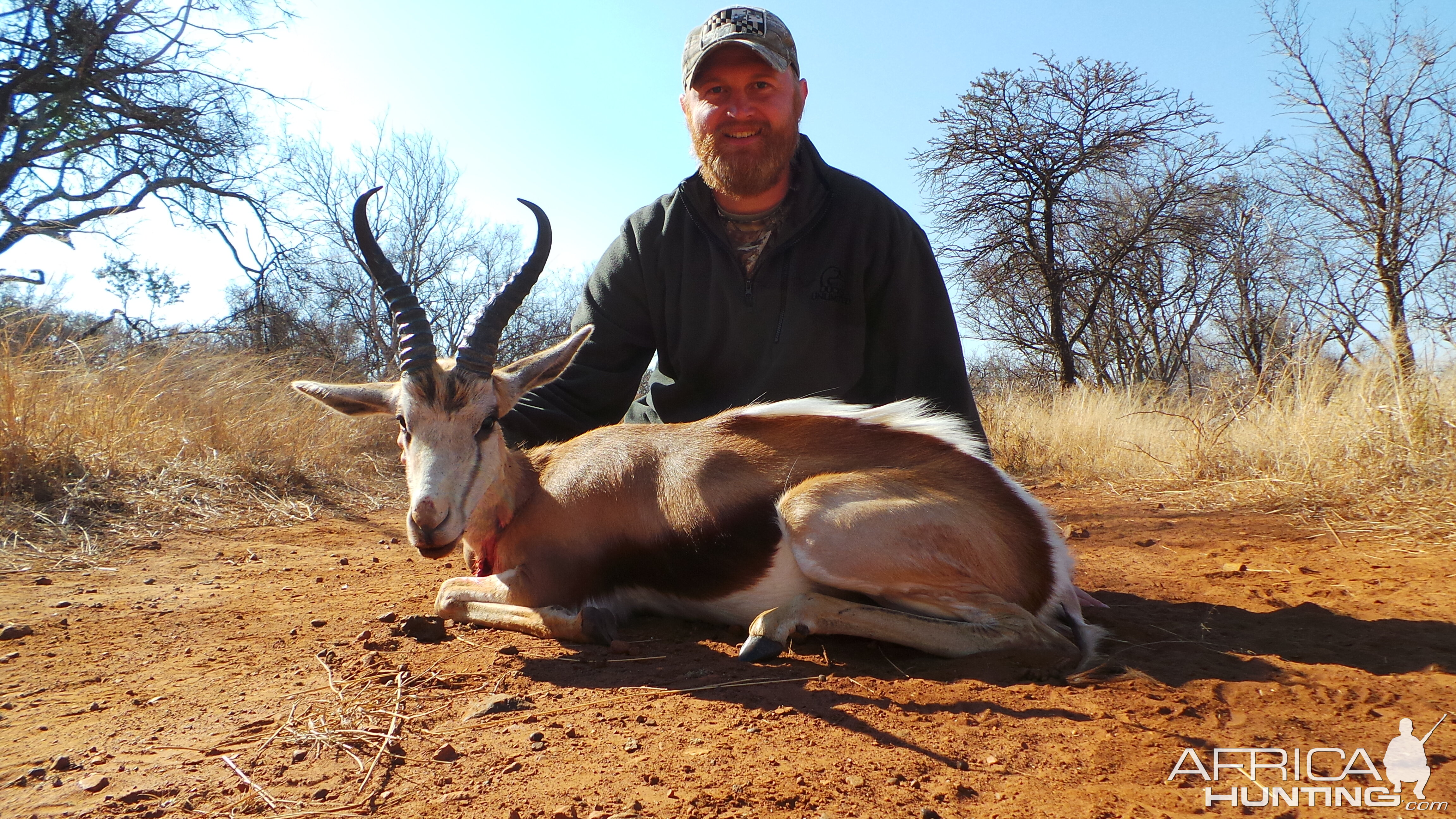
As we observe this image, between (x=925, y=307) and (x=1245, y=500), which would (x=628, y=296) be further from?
(x=1245, y=500)

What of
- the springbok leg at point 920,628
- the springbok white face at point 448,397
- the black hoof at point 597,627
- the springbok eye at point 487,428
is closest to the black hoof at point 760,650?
the springbok leg at point 920,628

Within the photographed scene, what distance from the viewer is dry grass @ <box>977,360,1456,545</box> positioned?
5.73 metres

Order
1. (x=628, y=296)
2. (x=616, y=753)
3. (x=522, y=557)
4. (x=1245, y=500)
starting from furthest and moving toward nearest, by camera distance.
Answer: (x=1245, y=500) → (x=628, y=296) → (x=522, y=557) → (x=616, y=753)

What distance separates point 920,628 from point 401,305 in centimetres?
312

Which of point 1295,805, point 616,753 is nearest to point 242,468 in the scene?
point 616,753

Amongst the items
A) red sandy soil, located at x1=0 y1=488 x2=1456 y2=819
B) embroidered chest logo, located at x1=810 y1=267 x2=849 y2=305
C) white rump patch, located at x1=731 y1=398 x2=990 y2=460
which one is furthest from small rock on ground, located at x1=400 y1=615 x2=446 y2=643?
embroidered chest logo, located at x1=810 y1=267 x2=849 y2=305

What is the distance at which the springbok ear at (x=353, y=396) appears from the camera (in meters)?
4.41

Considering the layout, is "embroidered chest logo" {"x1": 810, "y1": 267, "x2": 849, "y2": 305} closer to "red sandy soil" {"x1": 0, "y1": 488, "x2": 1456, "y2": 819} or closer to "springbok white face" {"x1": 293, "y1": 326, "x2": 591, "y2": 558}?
"springbok white face" {"x1": 293, "y1": 326, "x2": 591, "y2": 558}

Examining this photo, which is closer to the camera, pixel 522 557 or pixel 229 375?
pixel 522 557

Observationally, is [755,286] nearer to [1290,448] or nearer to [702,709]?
[702,709]

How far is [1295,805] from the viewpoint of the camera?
81.7 inches

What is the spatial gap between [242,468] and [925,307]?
22.9 feet

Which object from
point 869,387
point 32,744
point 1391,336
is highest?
point 1391,336

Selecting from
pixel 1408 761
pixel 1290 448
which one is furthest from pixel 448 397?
pixel 1290 448
